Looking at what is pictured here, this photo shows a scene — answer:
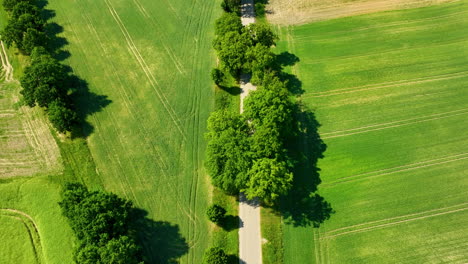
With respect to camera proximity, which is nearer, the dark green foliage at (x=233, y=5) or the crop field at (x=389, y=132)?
the crop field at (x=389, y=132)

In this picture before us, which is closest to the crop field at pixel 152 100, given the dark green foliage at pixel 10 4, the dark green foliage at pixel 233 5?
the dark green foliage at pixel 233 5

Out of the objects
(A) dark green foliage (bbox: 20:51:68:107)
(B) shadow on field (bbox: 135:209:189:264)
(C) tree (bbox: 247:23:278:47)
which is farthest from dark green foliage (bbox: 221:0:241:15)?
(B) shadow on field (bbox: 135:209:189:264)

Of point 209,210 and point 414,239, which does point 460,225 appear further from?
point 209,210

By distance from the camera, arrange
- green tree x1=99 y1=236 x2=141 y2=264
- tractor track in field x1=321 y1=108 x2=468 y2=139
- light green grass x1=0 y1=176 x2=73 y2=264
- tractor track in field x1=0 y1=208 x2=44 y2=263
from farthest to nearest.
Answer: tractor track in field x1=321 y1=108 x2=468 y2=139
tractor track in field x1=0 y1=208 x2=44 y2=263
light green grass x1=0 y1=176 x2=73 y2=264
green tree x1=99 y1=236 x2=141 y2=264

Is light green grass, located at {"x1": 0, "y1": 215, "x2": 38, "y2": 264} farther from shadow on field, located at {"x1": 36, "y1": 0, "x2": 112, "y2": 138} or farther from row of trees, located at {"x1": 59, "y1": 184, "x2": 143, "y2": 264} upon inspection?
shadow on field, located at {"x1": 36, "y1": 0, "x2": 112, "y2": 138}

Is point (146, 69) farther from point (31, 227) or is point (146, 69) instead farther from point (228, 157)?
point (31, 227)

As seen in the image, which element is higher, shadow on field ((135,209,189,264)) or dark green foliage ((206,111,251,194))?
dark green foliage ((206,111,251,194))

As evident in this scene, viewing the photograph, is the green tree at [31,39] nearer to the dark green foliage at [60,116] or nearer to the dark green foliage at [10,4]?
the dark green foliage at [10,4]
